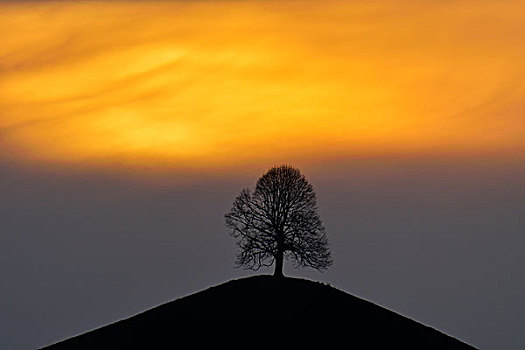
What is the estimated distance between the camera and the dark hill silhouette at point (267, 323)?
105 metres

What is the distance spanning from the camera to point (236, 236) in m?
114

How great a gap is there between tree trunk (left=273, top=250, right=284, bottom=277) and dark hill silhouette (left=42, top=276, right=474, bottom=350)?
4.56ft

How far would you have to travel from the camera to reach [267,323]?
107m

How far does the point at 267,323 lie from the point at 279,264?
816 cm

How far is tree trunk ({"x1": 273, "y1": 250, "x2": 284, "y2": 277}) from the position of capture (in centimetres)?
11306

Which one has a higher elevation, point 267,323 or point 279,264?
point 279,264

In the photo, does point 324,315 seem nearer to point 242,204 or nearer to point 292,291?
point 292,291

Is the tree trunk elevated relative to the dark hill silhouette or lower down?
elevated

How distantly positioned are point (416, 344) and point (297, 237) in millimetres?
14265

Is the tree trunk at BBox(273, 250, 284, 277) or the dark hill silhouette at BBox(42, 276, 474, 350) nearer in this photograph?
the dark hill silhouette at BBox(42, 276, 474, 350)

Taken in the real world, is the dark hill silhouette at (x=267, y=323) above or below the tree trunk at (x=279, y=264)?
below

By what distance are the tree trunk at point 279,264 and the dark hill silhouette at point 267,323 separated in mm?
1390

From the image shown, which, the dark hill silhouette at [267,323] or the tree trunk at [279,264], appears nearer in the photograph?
the dark hill silhouette at [267,323]

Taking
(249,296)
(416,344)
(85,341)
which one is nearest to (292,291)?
(249,296)
